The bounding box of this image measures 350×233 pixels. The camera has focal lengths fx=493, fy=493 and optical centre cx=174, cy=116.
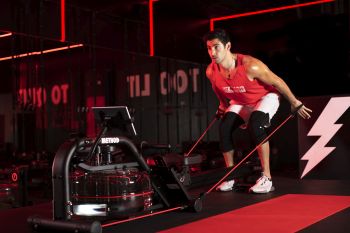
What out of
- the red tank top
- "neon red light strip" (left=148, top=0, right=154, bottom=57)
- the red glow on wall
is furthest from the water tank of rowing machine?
"neon red light strip" (left=148, top=0, right=154, bottom=57)

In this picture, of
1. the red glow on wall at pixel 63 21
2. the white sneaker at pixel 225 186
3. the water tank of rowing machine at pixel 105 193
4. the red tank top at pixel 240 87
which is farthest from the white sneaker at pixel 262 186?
the red glow on wall at pixel 63 21

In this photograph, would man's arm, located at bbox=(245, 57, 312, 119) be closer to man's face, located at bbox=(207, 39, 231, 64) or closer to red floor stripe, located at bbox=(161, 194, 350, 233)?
man's face, located at bbox=(207, 39, 231, 64)

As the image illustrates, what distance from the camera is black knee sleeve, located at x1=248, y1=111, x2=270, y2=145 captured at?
3883 millimetres

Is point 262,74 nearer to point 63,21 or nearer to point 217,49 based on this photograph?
point 217,49

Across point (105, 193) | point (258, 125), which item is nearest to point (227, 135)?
point (258, 125)

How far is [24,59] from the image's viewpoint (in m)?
6.14

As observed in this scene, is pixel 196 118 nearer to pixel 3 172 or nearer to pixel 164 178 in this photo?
pixel 3 172

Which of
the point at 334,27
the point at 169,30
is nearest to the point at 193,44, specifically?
the point at 169,30

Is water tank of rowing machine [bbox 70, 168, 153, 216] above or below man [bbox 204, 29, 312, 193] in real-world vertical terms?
below

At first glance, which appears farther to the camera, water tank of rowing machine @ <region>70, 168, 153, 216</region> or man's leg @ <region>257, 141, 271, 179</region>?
man's leg @ <region>257, 141, 271, 179</region>

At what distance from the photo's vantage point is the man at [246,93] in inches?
150

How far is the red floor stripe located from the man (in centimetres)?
54

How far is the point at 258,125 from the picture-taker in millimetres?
3879

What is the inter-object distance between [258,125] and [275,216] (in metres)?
1.09
